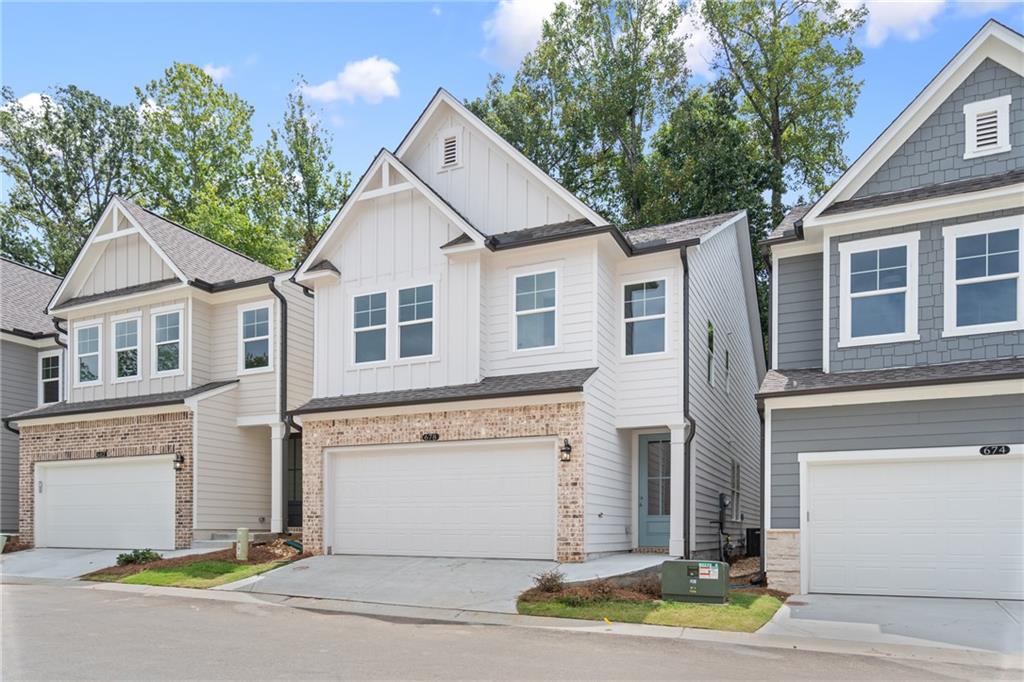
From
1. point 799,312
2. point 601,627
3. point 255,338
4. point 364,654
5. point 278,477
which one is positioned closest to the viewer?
point 364,654

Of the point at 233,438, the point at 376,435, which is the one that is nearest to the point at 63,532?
the point at 233,438

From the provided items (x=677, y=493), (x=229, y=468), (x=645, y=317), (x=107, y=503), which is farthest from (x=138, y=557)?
(x=645, y=317)

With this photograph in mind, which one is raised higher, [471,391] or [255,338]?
[255,338]

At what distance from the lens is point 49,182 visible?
41.8 m

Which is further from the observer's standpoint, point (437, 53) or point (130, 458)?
point (130, 458)

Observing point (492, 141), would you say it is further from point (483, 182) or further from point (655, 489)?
point (655, 489)

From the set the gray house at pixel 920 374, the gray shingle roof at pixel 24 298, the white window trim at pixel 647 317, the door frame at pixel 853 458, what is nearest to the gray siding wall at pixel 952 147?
the gray house at pixel 920 374

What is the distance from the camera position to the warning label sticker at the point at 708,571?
486 inches

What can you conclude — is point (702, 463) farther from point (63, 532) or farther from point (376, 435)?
point (63, 532)

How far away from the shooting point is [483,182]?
1834 centimetres

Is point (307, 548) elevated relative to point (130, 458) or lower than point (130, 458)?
lower

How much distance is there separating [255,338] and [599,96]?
67.8ft

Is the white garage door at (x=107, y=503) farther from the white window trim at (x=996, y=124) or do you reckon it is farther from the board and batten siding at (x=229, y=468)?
the white window trim at (x=996, y=124)

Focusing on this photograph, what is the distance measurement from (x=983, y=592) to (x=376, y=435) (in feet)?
35.4
